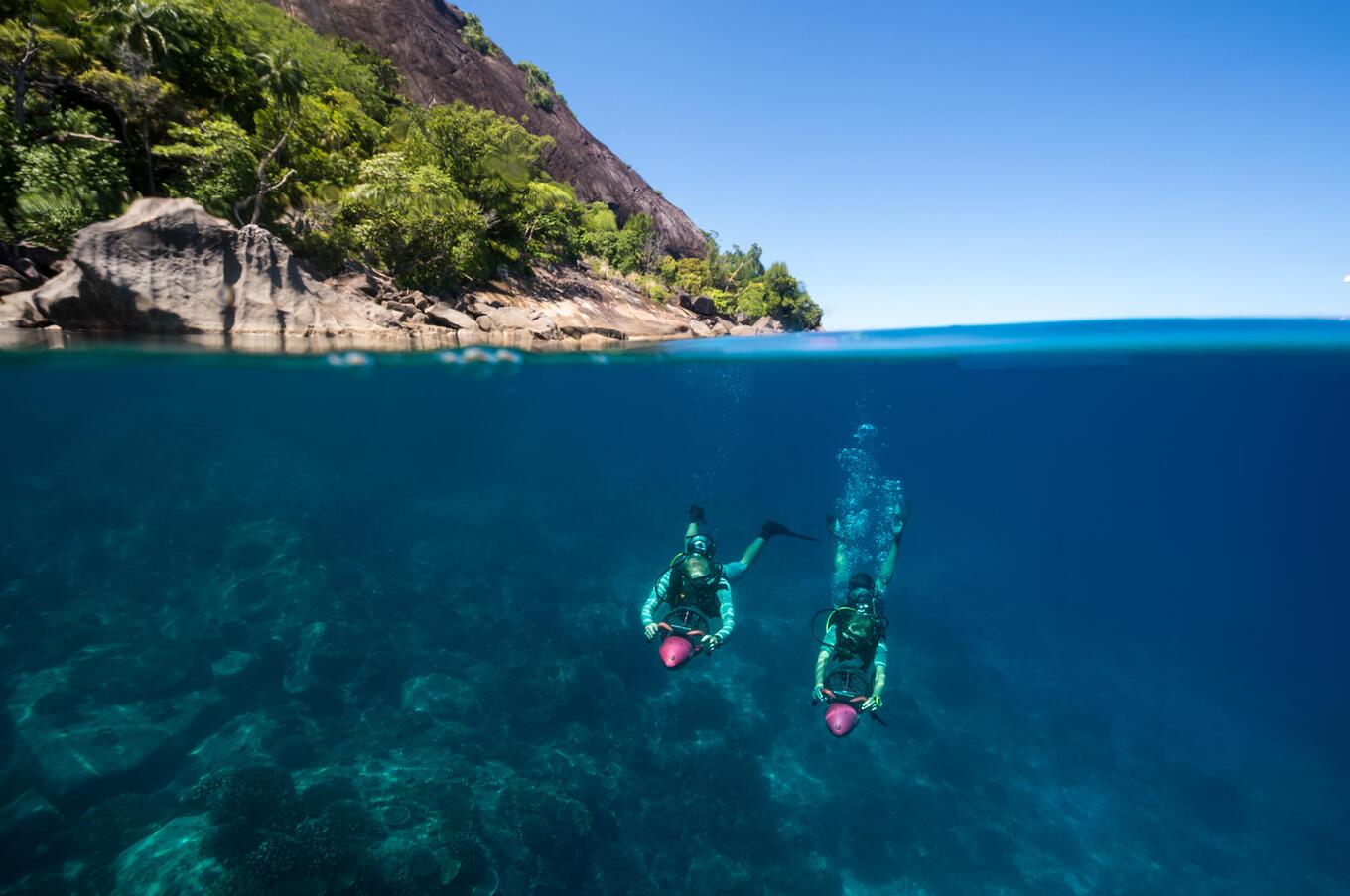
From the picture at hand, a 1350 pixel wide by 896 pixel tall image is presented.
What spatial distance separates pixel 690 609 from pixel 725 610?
0.56 meters

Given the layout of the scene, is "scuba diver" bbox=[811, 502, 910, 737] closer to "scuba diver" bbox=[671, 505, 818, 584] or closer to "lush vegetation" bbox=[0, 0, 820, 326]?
"scuba diver" bbox=[671, 505, 818, 584]

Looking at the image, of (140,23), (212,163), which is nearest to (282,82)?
(140,23)

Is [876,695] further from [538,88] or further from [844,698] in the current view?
[538,88]

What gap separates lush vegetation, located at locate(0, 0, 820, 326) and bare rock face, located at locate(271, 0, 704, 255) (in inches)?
867

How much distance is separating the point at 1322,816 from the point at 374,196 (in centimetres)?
2999

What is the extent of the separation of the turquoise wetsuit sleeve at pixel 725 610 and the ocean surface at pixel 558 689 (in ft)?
14.4

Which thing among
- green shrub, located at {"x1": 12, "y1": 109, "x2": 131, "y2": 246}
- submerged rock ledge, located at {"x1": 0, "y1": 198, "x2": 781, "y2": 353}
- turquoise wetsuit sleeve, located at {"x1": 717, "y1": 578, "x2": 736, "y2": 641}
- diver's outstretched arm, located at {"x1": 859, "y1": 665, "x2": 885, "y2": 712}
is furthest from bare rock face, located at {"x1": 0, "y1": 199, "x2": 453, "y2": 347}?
diver's outstretched arm, located at {"x1": 859, "y1": 665, "x2": 885, "y2": 712}

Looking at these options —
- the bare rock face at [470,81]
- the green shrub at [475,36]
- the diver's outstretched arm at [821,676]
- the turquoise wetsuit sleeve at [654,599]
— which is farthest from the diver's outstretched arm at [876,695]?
the green shrub at [475,36]

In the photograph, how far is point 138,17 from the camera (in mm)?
12539

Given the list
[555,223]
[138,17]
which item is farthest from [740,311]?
[138,17]

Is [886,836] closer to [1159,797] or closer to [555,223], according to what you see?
[1159,797]

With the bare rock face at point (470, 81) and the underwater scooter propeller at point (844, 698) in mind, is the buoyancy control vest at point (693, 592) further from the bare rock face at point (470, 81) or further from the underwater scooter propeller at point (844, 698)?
the bare rock face at point (470, 81)

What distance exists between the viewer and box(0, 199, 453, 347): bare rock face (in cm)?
930

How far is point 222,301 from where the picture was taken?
1069cm
